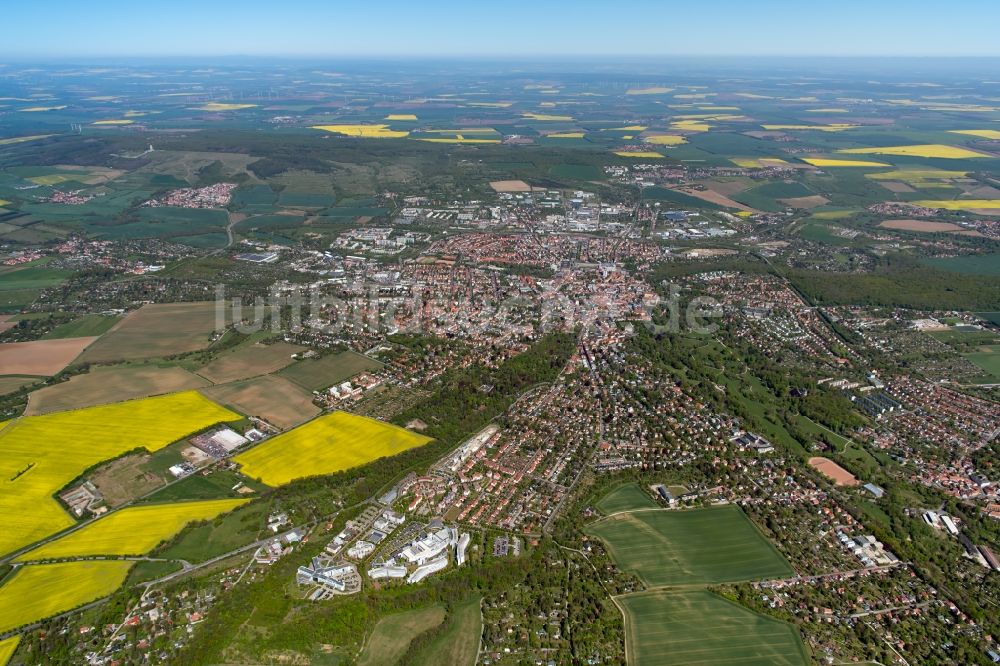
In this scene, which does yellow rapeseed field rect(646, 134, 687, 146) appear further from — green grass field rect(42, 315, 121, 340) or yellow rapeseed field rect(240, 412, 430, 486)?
yellow rapeseed field rect(240, 412, 430, 486)

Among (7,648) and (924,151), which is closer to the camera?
(7,648)

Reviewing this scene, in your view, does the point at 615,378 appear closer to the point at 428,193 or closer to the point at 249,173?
the point at 428,193

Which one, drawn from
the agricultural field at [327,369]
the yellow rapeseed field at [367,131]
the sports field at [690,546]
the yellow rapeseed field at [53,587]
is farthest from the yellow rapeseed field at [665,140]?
the yellow rapeseed field at [53,587]

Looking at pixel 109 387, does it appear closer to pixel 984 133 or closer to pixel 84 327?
pixel 84 327

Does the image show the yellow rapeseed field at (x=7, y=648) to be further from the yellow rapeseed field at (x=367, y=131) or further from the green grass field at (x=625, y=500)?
the yellow rapeseed field at (x=367, y=131)

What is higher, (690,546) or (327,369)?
(327,369)

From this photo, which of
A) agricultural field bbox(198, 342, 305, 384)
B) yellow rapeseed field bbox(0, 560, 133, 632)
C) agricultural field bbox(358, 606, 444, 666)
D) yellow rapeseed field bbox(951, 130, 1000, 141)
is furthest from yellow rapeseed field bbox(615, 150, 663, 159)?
yellow rapeseed field bbox(0, 560, 133, 632)

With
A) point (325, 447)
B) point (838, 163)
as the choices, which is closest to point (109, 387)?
point (325, 447)
